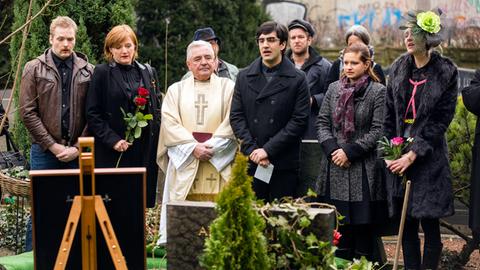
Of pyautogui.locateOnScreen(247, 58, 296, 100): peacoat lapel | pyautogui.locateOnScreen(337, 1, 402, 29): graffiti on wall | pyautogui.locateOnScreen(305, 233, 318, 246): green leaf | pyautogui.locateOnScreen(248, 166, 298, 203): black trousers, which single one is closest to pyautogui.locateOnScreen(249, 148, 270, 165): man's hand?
pyautogui.locateOnScreen(248, 166, 298, 203): black trousers

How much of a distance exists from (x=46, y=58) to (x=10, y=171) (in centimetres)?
129

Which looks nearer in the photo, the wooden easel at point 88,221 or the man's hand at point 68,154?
the wooden easel at point 88,221

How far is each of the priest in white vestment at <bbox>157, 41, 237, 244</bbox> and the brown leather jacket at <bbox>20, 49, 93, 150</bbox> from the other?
74 cm

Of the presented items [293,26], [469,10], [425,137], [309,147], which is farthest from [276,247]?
[469,10]

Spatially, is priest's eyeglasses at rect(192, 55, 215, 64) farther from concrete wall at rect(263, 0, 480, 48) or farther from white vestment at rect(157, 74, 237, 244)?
concrete wall at rect(263, 0, 480, 48)

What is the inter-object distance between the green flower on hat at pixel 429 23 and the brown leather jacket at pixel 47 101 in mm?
2824

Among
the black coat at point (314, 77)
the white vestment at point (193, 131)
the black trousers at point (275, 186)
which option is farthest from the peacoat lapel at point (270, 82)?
the black coat at point (314, 77)

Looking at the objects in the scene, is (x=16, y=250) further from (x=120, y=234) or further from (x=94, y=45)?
(x=120, y=234)

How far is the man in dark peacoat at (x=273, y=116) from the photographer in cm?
805

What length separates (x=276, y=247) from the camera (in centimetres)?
548

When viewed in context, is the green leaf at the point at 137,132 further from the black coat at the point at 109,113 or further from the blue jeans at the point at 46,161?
the blue jeans at the point at 46,161

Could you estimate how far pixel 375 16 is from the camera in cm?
2048

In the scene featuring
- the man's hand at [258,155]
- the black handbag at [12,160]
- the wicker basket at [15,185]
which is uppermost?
the man's hand at [258,155]

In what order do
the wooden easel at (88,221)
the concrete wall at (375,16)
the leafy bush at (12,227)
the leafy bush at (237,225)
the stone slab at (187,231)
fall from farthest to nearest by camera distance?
the concrete wall at (375,16)
the leafy bush at (12,227)
the stone slab at (187,231)
the wooden easel at (88,221)
the leafy bush at (237,225)
